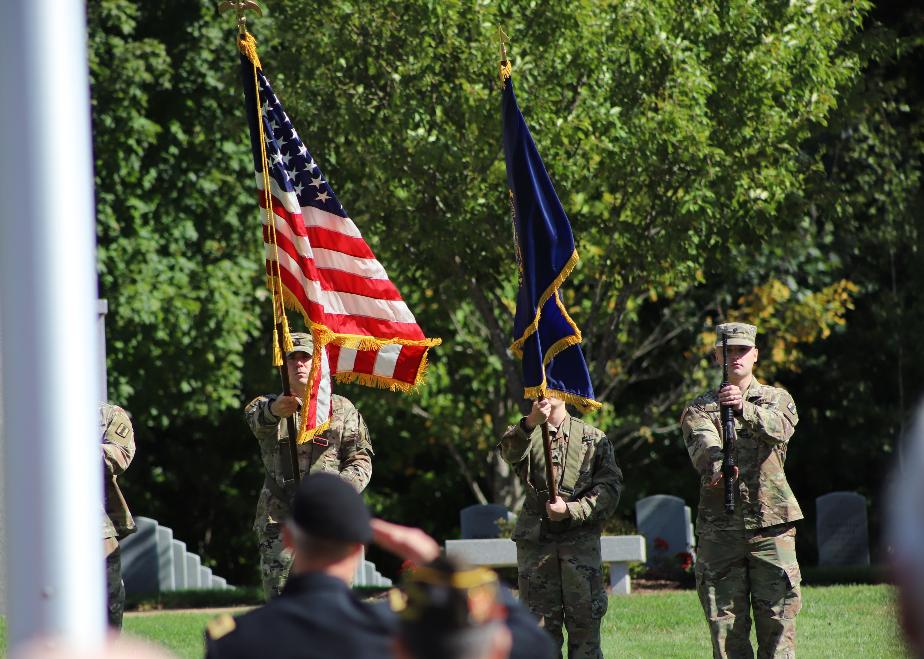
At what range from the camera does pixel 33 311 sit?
328 cm

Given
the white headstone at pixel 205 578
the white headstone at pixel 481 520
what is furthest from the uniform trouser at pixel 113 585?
the white headstone at pixel 205 578

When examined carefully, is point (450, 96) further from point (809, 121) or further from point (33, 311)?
point (33, 311)

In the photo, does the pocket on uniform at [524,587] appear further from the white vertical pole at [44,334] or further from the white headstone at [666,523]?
the white headstone at [666,523]

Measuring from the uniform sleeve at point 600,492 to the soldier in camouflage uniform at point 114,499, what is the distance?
9.20 feet

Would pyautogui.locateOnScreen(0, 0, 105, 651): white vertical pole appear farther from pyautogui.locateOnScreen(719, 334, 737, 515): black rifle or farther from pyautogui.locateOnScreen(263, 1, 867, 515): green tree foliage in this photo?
pyautogui.locateOnScreen(263, 1, 867, 515): green tree foliage

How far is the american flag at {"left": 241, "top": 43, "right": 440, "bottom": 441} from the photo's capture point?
25.4ft

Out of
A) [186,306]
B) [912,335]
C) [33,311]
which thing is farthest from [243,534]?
[33,311]

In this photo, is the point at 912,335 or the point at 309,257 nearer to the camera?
the point at 309,257

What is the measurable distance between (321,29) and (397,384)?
7.06 m

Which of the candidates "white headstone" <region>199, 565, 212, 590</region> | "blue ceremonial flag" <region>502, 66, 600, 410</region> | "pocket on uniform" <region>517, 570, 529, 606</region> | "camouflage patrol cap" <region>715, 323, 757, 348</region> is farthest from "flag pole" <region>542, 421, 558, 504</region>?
"white headstone" <region>199, 565, 212, 590</region>

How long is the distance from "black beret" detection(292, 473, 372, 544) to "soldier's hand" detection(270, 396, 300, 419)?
4006 mm

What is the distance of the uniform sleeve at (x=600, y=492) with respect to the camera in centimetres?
A: 812

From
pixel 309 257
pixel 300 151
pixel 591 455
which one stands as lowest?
pixel 591 455

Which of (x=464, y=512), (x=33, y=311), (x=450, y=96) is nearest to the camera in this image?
(x=33, y=311)
